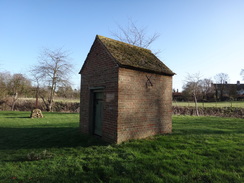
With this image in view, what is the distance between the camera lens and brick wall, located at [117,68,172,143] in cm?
595

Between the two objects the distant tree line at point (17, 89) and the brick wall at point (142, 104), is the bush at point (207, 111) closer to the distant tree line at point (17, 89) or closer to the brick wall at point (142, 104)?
the brick wall at point (142, 104)

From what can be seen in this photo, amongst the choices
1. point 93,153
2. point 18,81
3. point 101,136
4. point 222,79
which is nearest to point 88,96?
point 101,136

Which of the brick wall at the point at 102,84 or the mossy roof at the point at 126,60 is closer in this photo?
the brick wall at the point at 102,84

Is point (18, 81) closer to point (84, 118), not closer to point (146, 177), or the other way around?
point (84, 118)

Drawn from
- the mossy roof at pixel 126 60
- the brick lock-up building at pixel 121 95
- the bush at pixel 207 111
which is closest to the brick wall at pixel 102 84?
the brick lock-up building at pixel 121 95

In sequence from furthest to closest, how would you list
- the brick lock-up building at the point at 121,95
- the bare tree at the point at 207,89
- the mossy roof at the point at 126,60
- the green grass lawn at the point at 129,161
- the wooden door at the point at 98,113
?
the bare tree at the point at 207,89
the wooden door at the point at 98,113
the mossy roof at the point at 126,60
the brick lock-up building at the point at 121,95
the green grass lawn at the point at 129,161

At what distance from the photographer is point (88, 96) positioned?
7.50 meters

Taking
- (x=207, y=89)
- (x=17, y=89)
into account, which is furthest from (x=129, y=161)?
(x=207, y=89)

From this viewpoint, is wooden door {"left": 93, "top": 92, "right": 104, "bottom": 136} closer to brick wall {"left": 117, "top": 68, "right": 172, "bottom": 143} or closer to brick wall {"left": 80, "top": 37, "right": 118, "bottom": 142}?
brick wall {"left": 80, "top": 37, "right": 118, "bottom": 142}

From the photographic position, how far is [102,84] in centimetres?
669

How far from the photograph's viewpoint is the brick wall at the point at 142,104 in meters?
5.95

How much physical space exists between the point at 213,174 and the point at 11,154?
679 centimetres

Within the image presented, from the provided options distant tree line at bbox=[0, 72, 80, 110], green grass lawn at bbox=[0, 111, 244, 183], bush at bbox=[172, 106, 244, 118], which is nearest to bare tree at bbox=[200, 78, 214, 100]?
bush at bbox=[172, 106, 244, 118]

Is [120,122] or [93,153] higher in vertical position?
[120,122]
